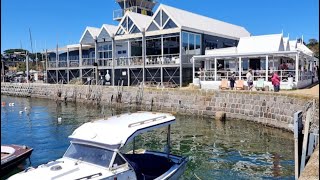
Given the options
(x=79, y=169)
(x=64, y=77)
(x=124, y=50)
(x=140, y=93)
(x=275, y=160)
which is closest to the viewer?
(x=79, y=169)

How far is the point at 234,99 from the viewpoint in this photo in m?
26.2

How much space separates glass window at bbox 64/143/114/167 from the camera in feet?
28.7

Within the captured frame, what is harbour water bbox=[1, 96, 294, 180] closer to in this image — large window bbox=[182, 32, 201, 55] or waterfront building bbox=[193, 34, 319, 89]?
waterfront building bbox=[193, 34, 319, 89]

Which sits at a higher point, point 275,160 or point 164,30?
point 164,30

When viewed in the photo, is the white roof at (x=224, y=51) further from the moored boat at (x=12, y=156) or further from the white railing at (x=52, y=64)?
the white railing at (x=52, y=64)

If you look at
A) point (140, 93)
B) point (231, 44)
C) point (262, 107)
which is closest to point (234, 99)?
point (262, 107)

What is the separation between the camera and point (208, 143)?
61.0ft

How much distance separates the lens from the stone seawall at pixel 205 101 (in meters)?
21.8

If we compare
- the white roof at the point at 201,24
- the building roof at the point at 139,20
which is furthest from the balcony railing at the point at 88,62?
the white roof at the point at 201,24

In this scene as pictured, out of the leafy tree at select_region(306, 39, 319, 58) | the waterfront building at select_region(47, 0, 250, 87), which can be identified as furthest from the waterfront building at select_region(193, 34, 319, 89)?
the leafy tree at select_region(306, 39, 319, 58)

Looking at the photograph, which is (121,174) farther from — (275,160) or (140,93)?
(140,93)

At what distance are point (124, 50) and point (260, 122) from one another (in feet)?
86.2

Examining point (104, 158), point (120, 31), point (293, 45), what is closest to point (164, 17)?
point (120, 31)

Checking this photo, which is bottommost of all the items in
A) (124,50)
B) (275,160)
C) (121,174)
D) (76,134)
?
(275,160)
